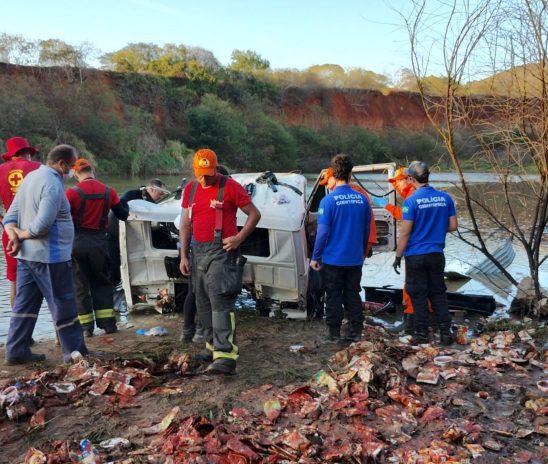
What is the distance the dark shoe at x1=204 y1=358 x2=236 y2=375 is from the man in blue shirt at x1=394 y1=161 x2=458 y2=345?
7.16 ft

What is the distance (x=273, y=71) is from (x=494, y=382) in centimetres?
7456

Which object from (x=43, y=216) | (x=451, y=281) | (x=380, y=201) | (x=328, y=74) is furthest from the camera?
(x=328, y=74)

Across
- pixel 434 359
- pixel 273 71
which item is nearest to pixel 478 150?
pixel 434 359

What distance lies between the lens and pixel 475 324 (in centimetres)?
666

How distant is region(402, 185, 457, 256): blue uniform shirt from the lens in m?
5.48

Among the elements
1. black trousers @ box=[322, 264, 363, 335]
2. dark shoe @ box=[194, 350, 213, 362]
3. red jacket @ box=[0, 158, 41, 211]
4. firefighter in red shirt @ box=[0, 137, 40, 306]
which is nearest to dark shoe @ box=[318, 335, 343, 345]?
black trousers @ box=[322, 264, 363, 335]

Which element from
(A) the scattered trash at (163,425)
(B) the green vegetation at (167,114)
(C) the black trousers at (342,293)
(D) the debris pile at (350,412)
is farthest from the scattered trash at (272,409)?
(B) the green vegetation at (167,114)

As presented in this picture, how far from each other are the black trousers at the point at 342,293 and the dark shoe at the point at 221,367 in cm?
140

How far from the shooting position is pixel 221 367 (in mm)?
4426

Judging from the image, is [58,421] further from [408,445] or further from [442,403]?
[442,403]

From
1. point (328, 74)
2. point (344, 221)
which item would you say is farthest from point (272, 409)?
point (328, 74)

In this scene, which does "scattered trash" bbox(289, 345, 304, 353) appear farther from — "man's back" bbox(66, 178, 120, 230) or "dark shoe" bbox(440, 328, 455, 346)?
"man's back" bbox(66, 178, 120, 230)

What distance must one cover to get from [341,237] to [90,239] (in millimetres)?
2586

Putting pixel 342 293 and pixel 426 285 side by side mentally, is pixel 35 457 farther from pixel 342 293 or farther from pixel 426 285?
pixel 426 285
